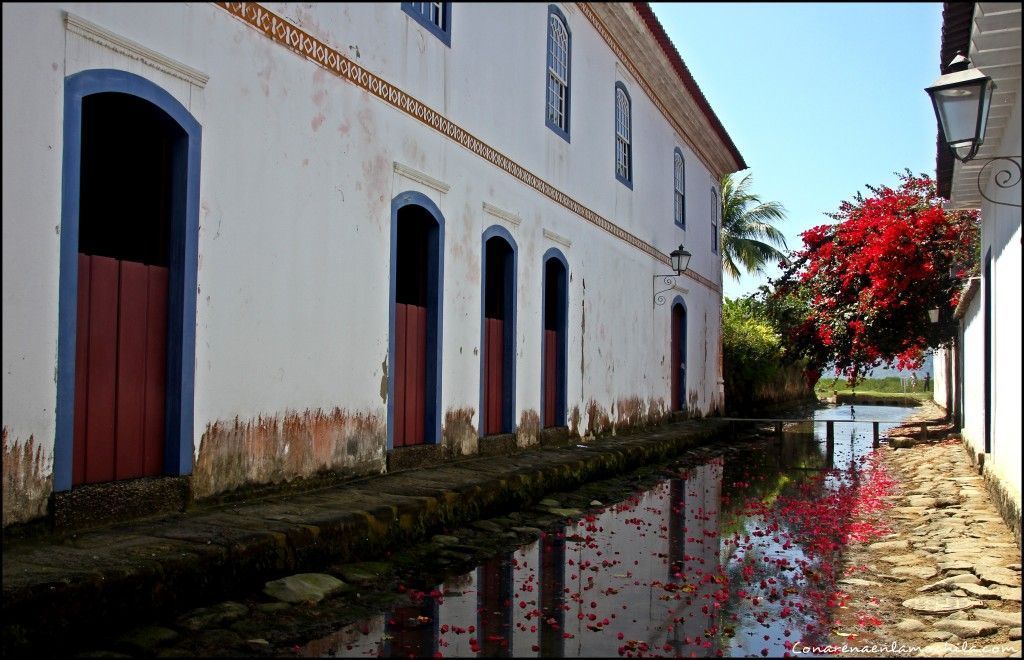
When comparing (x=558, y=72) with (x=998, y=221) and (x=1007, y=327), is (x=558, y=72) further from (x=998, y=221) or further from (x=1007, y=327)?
(x=1007, y=327)

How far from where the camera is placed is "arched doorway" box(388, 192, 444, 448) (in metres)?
7.71

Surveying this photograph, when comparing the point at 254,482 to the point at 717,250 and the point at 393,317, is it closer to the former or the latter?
the point at 393,317

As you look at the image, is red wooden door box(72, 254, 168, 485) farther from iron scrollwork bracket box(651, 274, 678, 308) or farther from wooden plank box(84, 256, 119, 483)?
iron scrollwork bracket box(651, 274, 678, 308)

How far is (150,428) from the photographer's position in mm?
Answer: 5152

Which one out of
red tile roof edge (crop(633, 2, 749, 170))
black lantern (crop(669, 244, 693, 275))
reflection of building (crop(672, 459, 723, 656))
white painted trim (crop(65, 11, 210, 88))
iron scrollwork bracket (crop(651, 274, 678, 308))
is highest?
red tile roof edge (crop(633, 2, 749, 170))

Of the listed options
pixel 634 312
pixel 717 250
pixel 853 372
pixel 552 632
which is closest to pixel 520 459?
pixel 552 632

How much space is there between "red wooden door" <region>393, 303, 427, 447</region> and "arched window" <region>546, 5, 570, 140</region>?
3.91m

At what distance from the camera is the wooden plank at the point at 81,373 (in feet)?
15.4

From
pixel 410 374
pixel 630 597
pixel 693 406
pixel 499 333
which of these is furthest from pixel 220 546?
pixel 693 406

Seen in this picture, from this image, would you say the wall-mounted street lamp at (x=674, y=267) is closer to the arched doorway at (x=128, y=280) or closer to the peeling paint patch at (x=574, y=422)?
the peeling paint patch at (x=574, y=422)

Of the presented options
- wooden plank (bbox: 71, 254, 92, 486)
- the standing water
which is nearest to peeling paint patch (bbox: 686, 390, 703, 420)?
the standing water

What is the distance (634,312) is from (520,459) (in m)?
5.74

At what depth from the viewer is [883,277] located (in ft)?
44.0

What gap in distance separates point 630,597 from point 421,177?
426cm
